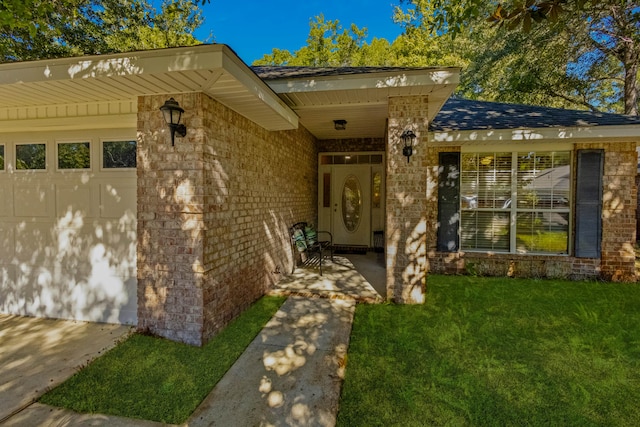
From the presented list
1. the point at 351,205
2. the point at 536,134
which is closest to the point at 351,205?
the point at 351,205

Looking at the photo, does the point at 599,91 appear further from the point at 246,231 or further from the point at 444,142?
the point at 246,231

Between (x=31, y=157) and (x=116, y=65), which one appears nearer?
(x=116, y=65)

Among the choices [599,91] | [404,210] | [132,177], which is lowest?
[404,210]

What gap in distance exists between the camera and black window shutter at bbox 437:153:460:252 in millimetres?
5836

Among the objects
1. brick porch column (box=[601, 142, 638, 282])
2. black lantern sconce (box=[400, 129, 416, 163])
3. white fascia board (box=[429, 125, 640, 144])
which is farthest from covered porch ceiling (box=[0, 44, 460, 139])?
brick porch column (box=[601, 142, 638, 282])

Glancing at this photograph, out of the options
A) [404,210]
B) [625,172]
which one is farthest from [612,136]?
[404,210]

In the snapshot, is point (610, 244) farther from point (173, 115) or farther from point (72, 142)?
point (72, 142)

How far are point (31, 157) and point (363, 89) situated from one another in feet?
13.8

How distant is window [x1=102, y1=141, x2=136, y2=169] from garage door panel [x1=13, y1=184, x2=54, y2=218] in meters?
0.86

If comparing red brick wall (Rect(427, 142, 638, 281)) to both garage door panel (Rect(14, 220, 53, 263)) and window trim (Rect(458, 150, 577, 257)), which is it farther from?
garage door panel (Rect(14, 220, 53, 263))

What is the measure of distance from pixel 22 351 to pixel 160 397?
1871 mm

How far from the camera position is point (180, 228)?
312 cm

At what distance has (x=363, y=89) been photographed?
3.91 metres

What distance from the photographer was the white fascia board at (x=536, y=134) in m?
5.04
